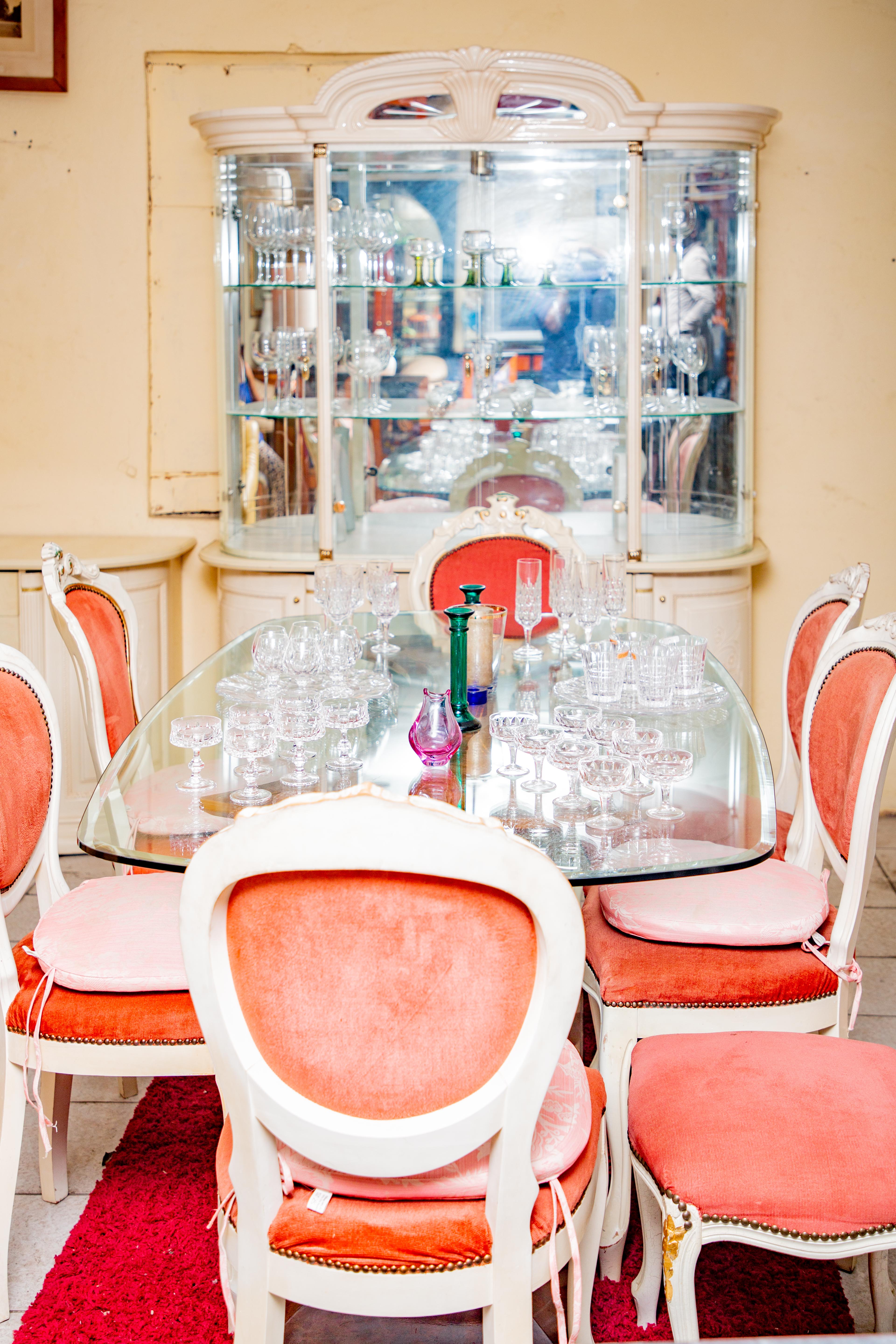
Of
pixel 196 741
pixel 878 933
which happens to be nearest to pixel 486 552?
pixel 878 933

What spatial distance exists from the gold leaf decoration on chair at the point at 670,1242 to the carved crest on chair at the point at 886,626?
0.96 metres

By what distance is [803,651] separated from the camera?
2.61 meters

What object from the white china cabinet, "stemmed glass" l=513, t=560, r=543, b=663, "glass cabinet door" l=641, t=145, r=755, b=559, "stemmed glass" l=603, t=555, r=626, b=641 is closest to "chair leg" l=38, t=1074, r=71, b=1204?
"stemmed glass" l=513, t=560, r=543, b=663

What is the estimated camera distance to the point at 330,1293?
1.30 m

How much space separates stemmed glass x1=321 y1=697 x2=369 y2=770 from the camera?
1969 millimetres

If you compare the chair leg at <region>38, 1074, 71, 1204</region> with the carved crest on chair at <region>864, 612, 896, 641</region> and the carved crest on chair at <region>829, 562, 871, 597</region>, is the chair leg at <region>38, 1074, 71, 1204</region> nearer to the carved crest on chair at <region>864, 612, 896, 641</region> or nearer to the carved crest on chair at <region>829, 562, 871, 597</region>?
the carved crest on chair at <region>864, 612, 896, 641</region>

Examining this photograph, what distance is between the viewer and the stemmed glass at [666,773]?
1790 mm

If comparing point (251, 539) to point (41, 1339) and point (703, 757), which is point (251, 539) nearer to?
point (703, 757)

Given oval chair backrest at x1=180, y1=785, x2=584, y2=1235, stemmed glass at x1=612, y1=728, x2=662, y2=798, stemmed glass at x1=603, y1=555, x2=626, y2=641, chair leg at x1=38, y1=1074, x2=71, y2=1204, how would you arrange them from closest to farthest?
oval chair backrest at x1=180, y1=785, x2=584, y2=1235 → stemmed glass at x1=612, y1=728, x2=662, y2=798 → chair leg at x1=38, y1=1074, x2=71, y2=1204 → stemmed glass at x1=603, y1=555, x2=626, y2=641

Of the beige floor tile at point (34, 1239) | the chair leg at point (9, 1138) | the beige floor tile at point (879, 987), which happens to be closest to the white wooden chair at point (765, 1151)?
the chair leg at point (9, 1138)

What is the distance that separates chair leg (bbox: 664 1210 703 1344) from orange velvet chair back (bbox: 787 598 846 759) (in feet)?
4.05

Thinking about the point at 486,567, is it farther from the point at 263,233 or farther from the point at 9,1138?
the point at 9,1138

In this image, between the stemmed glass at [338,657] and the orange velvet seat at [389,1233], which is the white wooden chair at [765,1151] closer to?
the orange velvet seat at [389,1233]

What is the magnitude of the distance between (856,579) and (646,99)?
2030 mm
